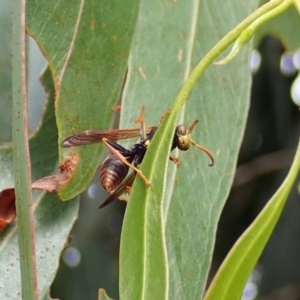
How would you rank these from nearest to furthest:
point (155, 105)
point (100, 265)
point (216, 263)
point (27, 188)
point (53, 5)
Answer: point (27, 188) → point (53, 5) → point (155, 105) → point (100, 265) → point (216, 263)

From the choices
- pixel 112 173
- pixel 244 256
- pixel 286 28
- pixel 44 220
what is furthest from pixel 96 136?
pixel 286 28

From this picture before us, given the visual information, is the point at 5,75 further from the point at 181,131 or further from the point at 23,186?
the point at 23,186

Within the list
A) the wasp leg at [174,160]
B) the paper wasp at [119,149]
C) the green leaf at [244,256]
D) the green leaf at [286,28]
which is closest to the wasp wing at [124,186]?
the paper wasp at [119,149]

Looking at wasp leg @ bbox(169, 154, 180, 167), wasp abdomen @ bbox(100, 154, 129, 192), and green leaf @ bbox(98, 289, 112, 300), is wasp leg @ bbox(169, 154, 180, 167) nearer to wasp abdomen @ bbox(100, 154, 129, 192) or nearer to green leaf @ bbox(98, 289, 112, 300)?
wasp abdomen @ bbox(100, 154, 129, 192)

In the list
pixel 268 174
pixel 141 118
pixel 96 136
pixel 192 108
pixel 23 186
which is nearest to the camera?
pixel 23 186

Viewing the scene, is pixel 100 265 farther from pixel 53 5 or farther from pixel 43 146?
pixel 53 5

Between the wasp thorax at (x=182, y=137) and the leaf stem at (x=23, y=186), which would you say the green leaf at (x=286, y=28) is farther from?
the leaf stem at (x=23, y=186)

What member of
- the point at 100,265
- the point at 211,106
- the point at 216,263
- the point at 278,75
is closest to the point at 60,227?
the point at 211,106
